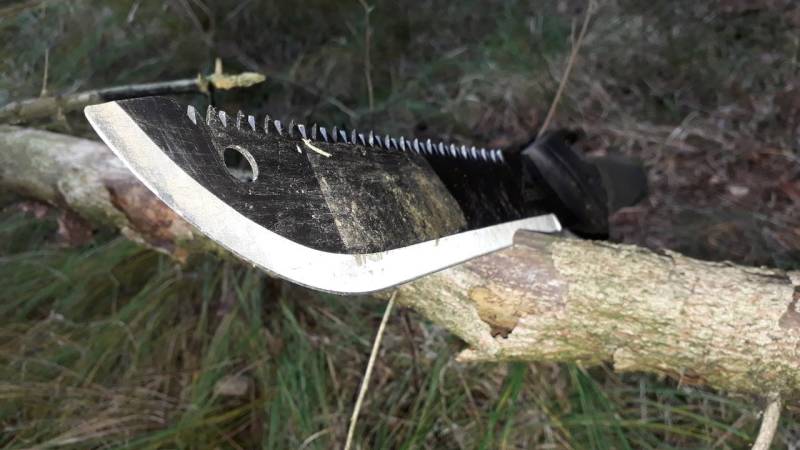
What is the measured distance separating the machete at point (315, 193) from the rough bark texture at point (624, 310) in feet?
0.34

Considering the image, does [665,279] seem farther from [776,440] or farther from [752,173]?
[752,173]

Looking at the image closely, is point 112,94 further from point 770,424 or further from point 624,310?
point 770,424

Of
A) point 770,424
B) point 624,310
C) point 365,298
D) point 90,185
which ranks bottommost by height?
point 365,298

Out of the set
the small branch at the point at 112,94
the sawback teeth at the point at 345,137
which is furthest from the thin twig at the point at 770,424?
the small branch at the point at 112,94

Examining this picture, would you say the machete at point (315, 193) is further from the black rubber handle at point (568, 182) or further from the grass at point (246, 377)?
the grass at point (246, 377)

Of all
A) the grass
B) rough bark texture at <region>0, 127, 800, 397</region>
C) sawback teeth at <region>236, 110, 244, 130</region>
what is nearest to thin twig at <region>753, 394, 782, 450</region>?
rough bark texture at <region>0, 127, 800, 397</region>

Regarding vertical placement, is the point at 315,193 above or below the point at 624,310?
above

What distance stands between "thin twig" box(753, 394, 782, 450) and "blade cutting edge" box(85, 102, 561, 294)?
633mm

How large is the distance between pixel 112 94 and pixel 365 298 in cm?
92

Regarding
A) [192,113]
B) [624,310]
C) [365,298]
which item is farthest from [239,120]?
[365,298]

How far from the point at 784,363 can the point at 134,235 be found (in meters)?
1.53

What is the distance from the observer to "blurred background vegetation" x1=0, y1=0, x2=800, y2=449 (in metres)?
1.57

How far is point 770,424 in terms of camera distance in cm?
111

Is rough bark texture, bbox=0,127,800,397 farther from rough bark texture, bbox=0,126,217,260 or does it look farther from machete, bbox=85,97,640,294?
rough bark texture, bbox=0,126,217,260
